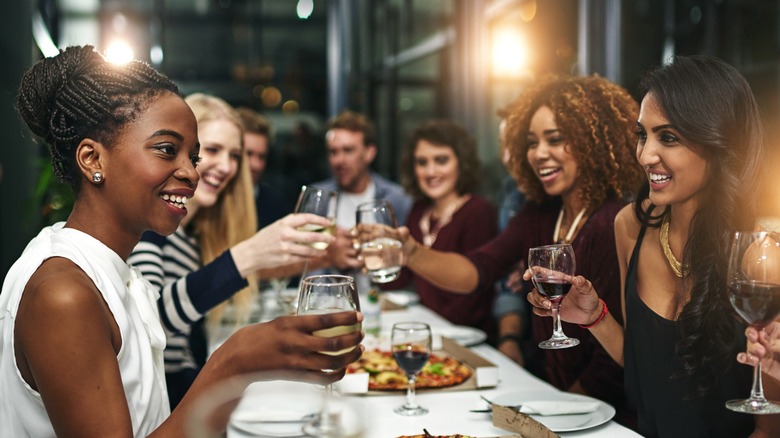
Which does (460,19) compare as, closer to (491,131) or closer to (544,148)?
(491,131)

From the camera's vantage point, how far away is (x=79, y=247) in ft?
3.98

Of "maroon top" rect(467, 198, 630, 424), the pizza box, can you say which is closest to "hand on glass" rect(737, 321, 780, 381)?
"maroon top" rect(467, 198, 630, 424)

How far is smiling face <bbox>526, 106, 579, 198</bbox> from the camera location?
2.17 m

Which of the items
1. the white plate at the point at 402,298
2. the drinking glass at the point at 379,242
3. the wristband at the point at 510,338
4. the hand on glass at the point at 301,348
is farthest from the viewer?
the white plate at the point at 402,298

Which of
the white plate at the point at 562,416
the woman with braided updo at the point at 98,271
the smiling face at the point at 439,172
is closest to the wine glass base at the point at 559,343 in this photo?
the white plate at the point at 562,416

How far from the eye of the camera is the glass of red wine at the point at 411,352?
5.33 ft

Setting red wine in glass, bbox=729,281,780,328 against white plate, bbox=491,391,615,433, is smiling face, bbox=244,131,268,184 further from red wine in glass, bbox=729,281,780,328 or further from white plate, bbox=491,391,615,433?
red wine in glass, bbox=729,281,780,328

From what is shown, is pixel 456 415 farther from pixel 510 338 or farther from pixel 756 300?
pixel 510 338

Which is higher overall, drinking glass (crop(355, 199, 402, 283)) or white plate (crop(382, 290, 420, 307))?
drinking glass (crop(355, 199, 402, 283))

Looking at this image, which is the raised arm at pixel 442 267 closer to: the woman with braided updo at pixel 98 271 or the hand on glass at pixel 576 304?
the hand on glass at pixel 576 304

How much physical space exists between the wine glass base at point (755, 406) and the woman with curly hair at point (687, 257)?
23cm

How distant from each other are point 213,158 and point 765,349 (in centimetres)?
193

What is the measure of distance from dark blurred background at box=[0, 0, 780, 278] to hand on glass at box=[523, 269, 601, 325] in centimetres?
42

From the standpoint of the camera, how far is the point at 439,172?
379 cm
